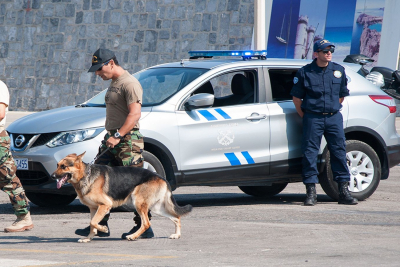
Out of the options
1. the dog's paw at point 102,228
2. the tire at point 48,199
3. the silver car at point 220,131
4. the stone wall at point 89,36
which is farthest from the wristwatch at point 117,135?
the stone wall at point 89,36

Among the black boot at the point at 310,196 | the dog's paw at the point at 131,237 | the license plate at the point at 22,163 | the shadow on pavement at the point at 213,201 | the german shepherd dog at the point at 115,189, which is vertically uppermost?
the german shepherd dog at the point at 115,189

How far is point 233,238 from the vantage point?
6.45 m

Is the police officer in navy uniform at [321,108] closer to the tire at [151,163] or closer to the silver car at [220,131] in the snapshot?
the silver car at [220,131]

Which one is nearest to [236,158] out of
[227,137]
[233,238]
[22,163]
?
[227,137]

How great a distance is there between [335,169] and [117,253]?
3732 millimetres

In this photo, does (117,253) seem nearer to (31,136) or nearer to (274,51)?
(31,136)

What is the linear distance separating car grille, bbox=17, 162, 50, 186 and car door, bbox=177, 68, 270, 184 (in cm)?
151

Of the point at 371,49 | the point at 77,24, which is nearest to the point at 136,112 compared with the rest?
the point at 371,49

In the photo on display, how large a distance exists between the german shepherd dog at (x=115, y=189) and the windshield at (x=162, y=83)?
1.78 m

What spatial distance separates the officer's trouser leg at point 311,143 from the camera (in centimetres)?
835

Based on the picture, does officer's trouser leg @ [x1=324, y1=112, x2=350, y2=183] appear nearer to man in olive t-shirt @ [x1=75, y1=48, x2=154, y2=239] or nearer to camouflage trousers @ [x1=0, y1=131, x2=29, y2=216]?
man in olive t-shirt @ [x1=75, y1=48, x2=154, y2=239]

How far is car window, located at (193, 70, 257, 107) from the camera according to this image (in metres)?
8.40

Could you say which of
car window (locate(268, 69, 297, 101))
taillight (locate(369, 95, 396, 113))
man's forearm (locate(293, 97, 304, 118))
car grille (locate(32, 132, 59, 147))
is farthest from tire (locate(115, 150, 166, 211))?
taillight (locate(369, 95, 396, 113))

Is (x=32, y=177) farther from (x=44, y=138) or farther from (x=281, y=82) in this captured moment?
(x=281, y=82)
